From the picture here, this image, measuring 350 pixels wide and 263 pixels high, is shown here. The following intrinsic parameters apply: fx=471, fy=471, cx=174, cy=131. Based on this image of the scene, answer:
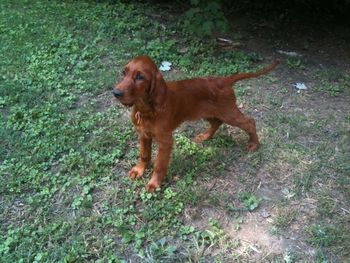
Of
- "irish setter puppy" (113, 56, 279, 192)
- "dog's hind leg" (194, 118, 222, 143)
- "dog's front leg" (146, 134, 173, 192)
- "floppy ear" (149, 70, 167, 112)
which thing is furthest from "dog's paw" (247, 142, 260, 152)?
"floppy ear" (149, 70, 167, 112)

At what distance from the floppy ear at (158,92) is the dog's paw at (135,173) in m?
0.69

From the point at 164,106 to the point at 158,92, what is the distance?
0.13m

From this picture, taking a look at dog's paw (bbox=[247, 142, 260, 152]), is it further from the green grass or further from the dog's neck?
the dog's neck

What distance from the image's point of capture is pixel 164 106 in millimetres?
3299

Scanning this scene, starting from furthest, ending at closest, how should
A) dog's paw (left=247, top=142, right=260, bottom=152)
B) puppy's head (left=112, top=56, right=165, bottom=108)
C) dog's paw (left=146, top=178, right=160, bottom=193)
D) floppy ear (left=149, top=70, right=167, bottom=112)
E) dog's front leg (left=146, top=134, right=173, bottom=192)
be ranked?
dog's paw (left=247, top=142, right=260, bottom=152) < dog's paw (left=146, top=178, right=160, bottom=193) < dog's front leg (left=146, top=134, right=173, bottom=192) < floppy ear (left=149, top=70, right=167, bottom=112) < puppy's head (left=112, top=56, right=165, bottom=108)

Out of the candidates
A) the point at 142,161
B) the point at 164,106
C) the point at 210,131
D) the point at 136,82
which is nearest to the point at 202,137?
the point at 210,131

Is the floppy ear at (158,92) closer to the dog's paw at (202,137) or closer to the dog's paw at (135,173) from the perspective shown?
the dog's paw at (135,173)

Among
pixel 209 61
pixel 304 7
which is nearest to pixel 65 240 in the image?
pixel 209 61

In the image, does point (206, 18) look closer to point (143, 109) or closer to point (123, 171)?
point (123, 171)

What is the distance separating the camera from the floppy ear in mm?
3154

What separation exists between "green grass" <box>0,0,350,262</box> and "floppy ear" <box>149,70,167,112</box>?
0.73m

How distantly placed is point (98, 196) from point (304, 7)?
5308 mm

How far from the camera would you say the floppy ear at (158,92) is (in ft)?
10.3

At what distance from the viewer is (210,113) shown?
150 inches
